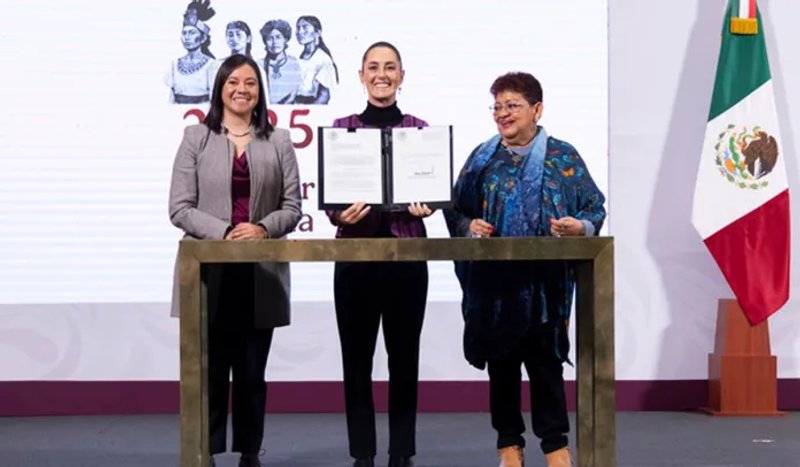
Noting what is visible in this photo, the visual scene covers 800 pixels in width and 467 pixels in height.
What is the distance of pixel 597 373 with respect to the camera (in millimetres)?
3434

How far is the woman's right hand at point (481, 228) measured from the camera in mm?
3656

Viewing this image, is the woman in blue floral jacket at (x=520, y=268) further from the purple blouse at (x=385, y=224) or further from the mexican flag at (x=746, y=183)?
the mexican flag at (x=746, y=183)

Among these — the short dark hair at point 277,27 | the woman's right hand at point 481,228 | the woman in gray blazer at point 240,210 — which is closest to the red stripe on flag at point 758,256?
the short dark hair at point 277,27

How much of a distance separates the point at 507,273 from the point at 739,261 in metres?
2.22

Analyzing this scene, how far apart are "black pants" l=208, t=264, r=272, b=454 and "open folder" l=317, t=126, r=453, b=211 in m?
0.51

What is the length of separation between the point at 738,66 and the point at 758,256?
780 millimetres

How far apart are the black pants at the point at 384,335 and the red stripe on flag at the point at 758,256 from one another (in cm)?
208

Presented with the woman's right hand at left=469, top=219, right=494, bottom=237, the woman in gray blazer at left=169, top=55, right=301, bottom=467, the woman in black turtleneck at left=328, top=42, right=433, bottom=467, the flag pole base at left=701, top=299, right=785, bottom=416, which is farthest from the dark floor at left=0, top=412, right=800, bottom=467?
the woman's right hand at left=469, top=219, right=494, bottom=237

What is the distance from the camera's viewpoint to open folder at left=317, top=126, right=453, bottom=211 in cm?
353

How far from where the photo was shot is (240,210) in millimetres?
3854

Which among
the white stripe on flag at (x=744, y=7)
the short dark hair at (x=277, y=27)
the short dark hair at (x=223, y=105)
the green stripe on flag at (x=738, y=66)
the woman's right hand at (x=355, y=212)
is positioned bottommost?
the woman's right hand at (x=355, y=212)

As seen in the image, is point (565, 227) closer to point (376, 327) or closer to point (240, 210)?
point (376, 327)

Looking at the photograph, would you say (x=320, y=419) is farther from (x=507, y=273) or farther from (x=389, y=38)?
(x=507, y=273)

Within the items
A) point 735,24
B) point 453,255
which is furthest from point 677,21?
point 453,255
